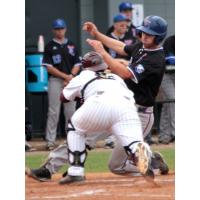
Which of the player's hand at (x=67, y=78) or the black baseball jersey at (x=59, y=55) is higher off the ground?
the black baseball jersey at (x=59, y=55)

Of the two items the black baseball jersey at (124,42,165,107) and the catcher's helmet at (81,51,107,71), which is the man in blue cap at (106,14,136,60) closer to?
the black baseball jersey at (124,42,165,107)

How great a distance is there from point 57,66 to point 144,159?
19.7ft

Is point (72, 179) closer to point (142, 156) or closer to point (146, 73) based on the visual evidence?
point (142, 156)

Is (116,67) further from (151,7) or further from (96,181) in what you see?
(151,7)

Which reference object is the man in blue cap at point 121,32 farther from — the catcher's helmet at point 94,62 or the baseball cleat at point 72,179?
the baseball cleat at point 72,179

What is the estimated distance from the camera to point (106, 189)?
642 cm

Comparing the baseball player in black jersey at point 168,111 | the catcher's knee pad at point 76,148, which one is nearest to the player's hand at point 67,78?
the baseball player in black jersey at point 168,111

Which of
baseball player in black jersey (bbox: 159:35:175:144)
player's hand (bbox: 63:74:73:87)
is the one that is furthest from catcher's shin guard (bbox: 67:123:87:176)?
baseball player in black jersey (bbox: 159:35:175:144)

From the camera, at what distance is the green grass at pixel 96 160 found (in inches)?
357

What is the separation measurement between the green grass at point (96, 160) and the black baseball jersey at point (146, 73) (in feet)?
5.88

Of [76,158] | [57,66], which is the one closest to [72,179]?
[76,158]
